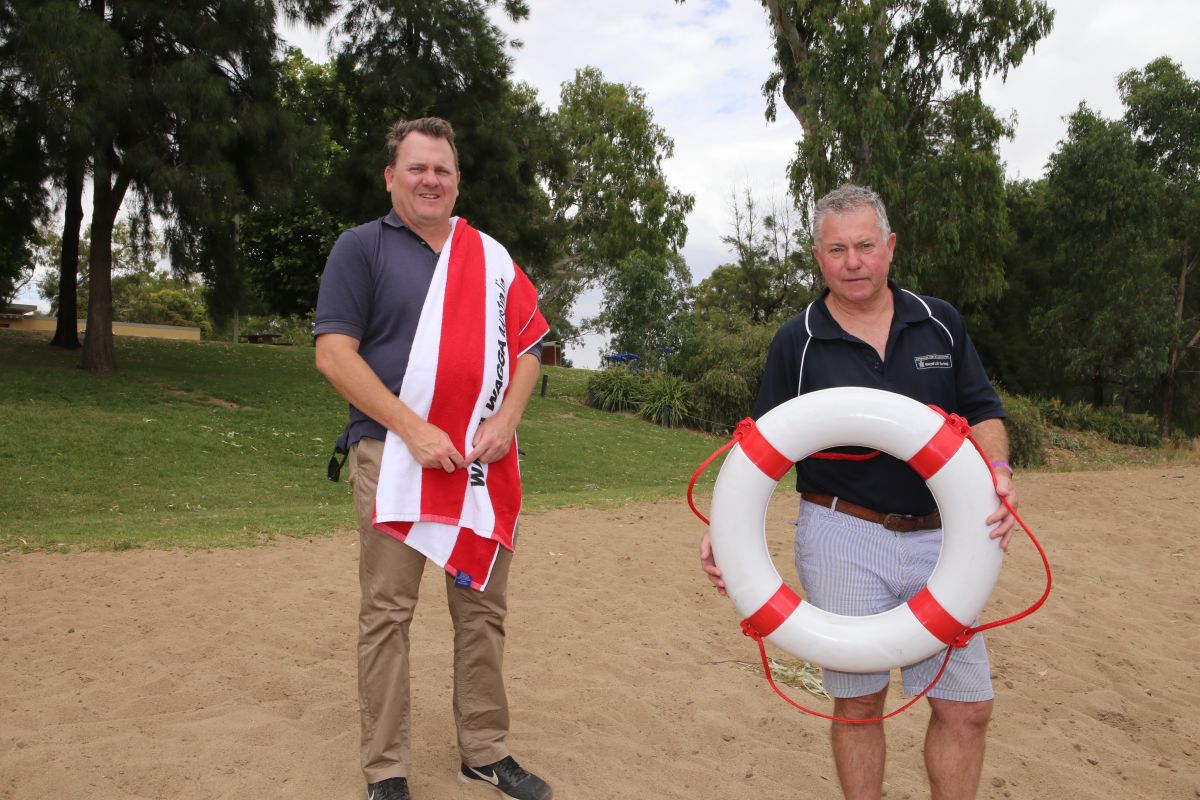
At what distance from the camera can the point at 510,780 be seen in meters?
2.79

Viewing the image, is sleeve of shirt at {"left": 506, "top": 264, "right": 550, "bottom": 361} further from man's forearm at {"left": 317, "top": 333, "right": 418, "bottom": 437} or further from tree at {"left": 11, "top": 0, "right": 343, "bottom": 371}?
tree at {"left": 11, "top": 0, "right": 343, "bottom": 371}

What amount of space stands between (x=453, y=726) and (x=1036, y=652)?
2.84 meters

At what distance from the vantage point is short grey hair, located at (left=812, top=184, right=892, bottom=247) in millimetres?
2400


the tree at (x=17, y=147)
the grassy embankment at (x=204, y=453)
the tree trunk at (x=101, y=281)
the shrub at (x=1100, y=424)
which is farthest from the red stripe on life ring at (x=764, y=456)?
the shrub at (x=1100, y=424)

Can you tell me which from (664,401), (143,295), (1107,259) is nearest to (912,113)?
(1107,259)

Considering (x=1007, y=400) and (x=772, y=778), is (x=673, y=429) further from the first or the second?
(x=772, y=778)

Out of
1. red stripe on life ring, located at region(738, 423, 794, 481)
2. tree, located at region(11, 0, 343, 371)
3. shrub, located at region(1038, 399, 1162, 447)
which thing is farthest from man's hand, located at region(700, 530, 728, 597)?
shrub, located at region(1038, 399, 1162, 447)

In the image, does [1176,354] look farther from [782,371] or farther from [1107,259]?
[782,371]

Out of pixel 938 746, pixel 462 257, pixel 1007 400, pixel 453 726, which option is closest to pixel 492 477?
pixel 462 257

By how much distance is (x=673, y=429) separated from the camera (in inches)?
680

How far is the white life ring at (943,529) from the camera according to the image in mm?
2273

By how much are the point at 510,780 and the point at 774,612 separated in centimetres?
98

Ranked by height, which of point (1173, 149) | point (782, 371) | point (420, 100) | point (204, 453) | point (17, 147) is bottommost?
point (204, 453)

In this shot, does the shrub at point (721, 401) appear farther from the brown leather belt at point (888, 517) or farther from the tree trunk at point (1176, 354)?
the brown leather belt at point (888, 517)
